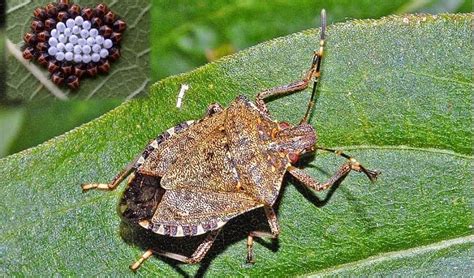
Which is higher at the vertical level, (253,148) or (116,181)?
(253,148)

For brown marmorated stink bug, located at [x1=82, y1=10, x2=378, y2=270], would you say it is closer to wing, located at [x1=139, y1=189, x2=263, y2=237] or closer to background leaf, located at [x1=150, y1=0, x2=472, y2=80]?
wing, located at [x1=139, y1=189, x2=263, y2=237]

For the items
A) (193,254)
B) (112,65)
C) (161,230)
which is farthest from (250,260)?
(112,65)

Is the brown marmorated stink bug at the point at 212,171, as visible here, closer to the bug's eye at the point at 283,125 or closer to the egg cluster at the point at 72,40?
the bug's eye at the point at 283,125

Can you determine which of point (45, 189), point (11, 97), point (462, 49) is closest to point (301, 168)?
point (462, 49)

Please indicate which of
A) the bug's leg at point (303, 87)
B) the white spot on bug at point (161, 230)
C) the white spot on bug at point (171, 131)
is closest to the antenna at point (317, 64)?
the bug's leg at point (303, 87)

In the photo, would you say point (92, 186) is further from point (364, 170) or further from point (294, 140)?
point (364, 170)

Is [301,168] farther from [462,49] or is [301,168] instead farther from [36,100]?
[36,100]
